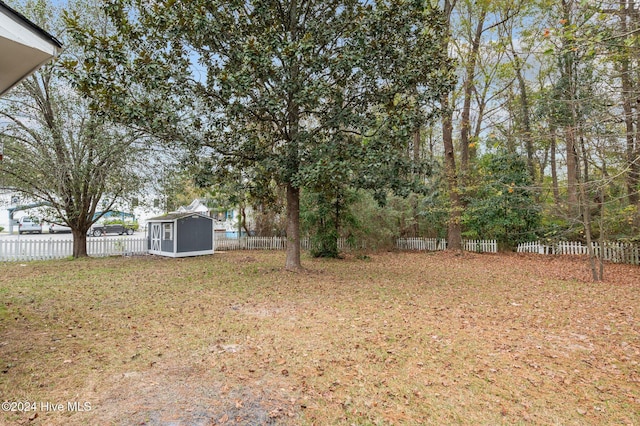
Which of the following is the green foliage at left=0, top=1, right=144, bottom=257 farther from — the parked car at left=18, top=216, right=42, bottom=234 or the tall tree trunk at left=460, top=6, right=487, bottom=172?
the parked car at left=18, top=216, right=42, bottom=234

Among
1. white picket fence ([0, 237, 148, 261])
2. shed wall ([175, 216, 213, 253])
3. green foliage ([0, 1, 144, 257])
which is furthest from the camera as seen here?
shed wall ([175, 216, 213, 253])

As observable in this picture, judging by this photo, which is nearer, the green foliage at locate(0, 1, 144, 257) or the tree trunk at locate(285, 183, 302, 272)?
the tree trunk at locate(285, 183, 302, 272)

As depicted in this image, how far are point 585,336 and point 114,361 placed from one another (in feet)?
19.7

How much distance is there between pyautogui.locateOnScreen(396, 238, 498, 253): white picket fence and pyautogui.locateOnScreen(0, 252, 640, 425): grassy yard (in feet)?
26.0

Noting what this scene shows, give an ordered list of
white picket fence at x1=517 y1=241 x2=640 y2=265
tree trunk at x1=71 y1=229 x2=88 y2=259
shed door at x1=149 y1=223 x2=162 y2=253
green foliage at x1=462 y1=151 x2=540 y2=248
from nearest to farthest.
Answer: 1. white picket fence at x1=517 y1=241 x2=640 y2=265
2. tree trunk at x1=71 y1=229 x2=88 y2=259
3. shed door at x1=149 y1=223 x2=162 y2=253
4. green foliage at x1=462 y1=151 x2=540 y2=248

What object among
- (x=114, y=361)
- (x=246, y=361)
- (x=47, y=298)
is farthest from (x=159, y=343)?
(x=47, y=298)

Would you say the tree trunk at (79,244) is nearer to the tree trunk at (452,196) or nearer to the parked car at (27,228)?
the tree trunk at (452,196)

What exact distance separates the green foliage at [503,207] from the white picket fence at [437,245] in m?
0.57

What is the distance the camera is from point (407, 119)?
7.39 meters

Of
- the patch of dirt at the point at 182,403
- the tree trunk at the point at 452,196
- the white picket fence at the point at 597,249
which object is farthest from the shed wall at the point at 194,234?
the white picket fence at the point at 597,249

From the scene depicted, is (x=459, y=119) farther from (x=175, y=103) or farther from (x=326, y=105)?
(x=175, y=103)

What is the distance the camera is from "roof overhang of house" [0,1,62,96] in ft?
8.65

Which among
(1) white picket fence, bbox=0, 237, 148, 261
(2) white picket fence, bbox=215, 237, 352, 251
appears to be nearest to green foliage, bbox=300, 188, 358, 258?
(2) white picket fence, bbox=215, 237, 352, 251

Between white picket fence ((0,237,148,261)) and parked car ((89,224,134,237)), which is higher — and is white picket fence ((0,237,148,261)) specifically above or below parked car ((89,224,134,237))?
below
